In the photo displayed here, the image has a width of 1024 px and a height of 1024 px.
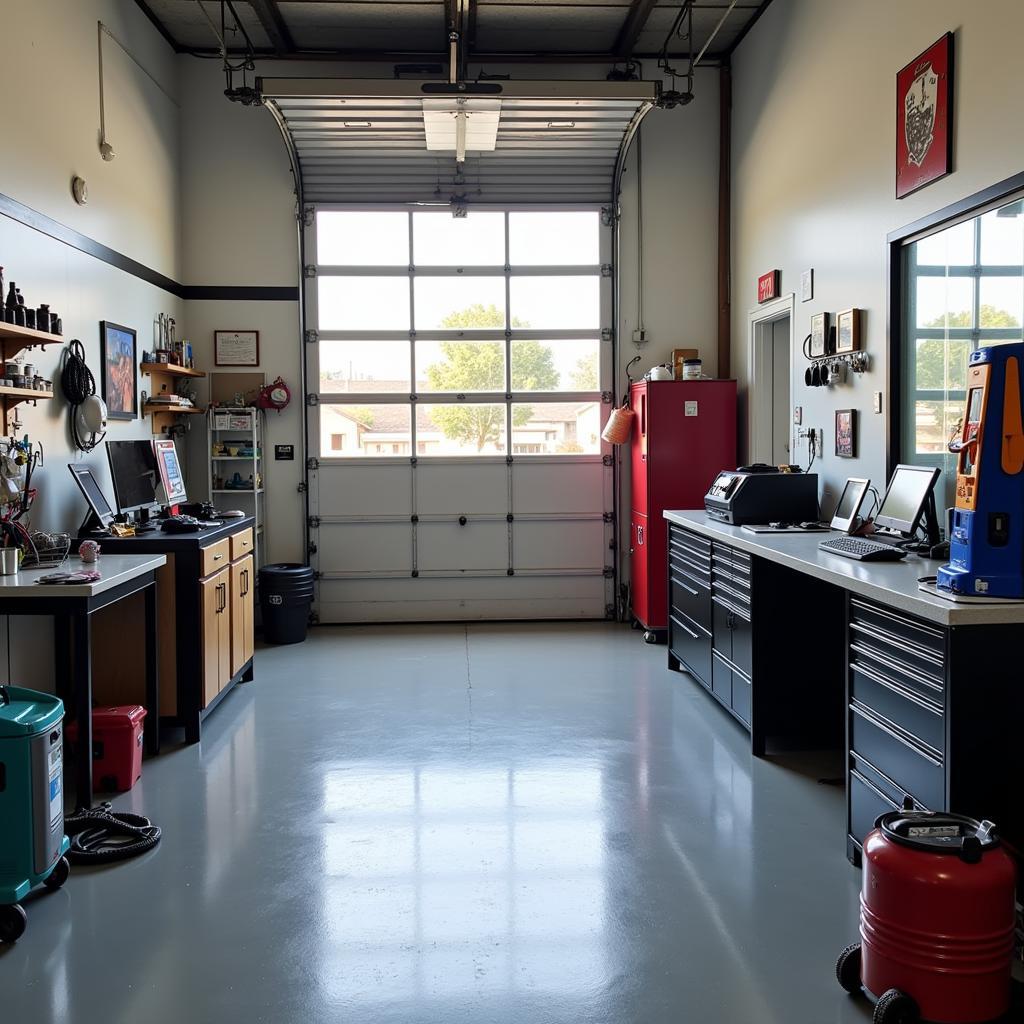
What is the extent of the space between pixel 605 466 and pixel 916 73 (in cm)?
378

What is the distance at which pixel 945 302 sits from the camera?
4137mm

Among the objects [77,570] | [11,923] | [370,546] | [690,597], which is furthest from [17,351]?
[690,597]

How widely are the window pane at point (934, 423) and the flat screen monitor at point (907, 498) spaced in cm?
17

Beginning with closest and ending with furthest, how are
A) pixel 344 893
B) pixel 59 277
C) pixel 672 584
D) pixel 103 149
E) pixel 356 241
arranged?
1. pixel 344 893
2. pixel 59 277
3. pixel 103 149
4. pixel 672 584
5. pixel 356 241

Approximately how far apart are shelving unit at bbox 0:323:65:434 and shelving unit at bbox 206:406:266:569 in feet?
9.07

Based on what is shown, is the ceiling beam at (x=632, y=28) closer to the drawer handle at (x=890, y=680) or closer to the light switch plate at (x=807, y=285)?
the light switch plate at (x=807, y=285)

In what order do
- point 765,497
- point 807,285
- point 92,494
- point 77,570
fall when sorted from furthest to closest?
point 807,285
point 765,497
point 92,494
point 77,570

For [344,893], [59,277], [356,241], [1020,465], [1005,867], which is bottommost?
[344,893]

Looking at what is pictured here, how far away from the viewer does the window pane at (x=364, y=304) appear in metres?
7.37

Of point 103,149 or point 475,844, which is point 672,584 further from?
point 103,149

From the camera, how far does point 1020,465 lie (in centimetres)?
267

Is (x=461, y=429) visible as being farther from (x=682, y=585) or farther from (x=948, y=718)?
(x=948, y=718)

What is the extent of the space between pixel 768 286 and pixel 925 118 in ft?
6.93

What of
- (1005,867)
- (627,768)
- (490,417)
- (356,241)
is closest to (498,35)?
(356,241)
